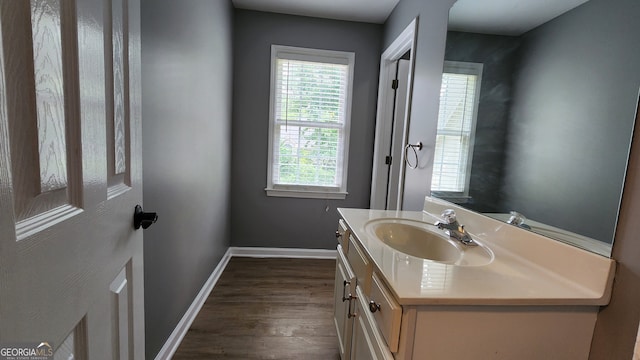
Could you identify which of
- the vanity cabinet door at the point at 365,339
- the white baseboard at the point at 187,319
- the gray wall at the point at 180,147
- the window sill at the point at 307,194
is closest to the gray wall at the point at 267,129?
the window sill at the point at 307,194

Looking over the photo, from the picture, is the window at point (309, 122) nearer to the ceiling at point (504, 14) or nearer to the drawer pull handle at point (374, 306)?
the ceiling at point (504, 14)

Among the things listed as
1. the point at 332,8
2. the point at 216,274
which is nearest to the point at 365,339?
the point at 216,274

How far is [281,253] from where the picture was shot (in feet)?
10.1

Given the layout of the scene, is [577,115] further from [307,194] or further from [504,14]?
[307,194]

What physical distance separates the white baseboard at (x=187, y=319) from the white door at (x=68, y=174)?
36.7 inches

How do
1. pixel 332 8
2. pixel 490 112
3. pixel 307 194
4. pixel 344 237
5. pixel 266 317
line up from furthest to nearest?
1. pixel 307 194
2. pixel 332 8
3. pixel 266 317
4. pixel 344 237
5. pixel 490 112

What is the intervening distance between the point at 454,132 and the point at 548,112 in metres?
0.55

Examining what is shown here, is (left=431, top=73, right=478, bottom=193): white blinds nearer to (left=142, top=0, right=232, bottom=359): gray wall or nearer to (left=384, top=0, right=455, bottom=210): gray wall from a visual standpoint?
(left=384, top=0, right=455, bottom=210): gray wall

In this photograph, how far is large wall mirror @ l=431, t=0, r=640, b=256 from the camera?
773 millimetres

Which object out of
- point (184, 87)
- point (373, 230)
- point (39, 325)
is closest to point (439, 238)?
point (373, 230)

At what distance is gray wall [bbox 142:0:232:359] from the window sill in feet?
2.12

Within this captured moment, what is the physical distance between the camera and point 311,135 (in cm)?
297

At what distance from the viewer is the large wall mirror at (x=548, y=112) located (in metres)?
0.77

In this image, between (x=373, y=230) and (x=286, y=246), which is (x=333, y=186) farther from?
(x=373, y=230)
